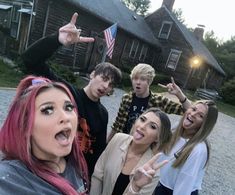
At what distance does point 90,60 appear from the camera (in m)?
18.5

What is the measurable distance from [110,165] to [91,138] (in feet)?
0.97

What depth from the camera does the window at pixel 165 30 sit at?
26547 millimetres

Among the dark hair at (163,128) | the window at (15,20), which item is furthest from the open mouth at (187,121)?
the window at (15,20)

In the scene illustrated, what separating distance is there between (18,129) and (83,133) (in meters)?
1.14

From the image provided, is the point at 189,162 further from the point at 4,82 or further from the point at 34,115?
the point at 4,82

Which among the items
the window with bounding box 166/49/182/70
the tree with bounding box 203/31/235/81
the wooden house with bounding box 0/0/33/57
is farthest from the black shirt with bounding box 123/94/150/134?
the tree with bounding box 203/31/235/81

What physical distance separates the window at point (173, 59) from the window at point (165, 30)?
1698 millimetres

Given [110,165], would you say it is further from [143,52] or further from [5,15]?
[143,52]

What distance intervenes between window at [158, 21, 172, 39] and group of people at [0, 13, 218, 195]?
23934 mm

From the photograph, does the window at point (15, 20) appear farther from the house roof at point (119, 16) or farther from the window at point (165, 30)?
the window at point (165, 30)

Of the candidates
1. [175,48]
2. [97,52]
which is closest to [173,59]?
[175,48]

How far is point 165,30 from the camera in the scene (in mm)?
26734

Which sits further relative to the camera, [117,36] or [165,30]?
[165,30]

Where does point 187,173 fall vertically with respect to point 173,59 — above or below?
above
